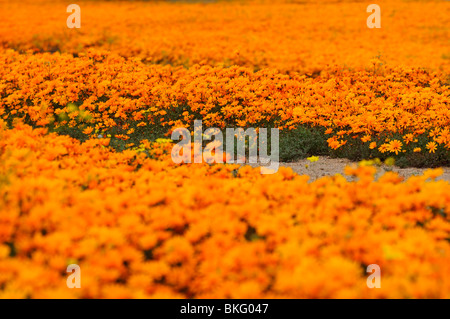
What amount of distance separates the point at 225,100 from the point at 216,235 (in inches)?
222

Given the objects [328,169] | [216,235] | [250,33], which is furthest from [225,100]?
[250,33]

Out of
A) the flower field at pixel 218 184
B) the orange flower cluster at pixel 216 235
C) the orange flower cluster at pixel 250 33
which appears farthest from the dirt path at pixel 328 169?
the orange flower cluster at pixel 250 33

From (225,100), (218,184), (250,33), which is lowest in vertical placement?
(218,184)

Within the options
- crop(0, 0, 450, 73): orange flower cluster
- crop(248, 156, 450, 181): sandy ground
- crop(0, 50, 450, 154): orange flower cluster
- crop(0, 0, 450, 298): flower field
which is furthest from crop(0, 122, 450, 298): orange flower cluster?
crop(0, 0, 450, 73): orange flower cluster

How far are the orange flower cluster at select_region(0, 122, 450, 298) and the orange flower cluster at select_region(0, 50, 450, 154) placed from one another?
2987mm

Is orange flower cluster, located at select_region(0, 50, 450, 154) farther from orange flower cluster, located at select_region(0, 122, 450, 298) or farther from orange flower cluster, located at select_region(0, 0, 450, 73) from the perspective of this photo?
orange flower cluster, located at select_region(0, 122, 450, 298)

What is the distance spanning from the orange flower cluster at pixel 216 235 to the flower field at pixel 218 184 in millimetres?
14

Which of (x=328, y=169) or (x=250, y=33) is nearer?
(x=328, y=169)

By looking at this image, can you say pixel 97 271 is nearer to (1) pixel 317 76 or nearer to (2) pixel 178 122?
(2) pixel 178 122

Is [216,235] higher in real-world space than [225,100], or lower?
lower

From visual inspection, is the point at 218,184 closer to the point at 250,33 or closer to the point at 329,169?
the point at 329,169

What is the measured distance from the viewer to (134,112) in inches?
327

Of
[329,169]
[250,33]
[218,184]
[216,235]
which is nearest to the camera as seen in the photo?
[216,235]

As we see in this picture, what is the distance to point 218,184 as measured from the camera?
3980mm
